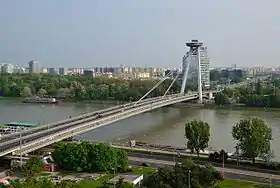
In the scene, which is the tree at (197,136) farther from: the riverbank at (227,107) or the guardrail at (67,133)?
the riverbank at (227,107)

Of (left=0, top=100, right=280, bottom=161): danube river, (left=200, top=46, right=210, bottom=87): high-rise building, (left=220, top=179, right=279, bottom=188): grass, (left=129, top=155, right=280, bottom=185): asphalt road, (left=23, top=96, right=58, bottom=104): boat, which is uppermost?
(left=200, top=46, right=210, bottom=87): high-rise building

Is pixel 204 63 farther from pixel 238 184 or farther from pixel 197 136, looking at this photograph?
pixel 238 184

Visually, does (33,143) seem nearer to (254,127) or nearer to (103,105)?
(254,127)

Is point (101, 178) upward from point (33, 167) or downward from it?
downward

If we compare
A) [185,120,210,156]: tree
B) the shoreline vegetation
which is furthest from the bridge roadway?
the shoreline vegetation

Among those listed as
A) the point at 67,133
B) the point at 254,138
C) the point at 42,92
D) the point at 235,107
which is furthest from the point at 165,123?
the point at 42,92

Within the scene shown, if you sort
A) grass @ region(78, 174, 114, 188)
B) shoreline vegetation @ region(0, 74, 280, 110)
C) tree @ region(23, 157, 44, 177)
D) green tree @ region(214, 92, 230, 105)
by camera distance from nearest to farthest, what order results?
tree @ region(23, 157, 44, 177)
grass @ region(78, 174, 114, 188)
shoreline vegetation @ region(0, 74, 280, 110)
green tree @ region(214, 92, 230, 105)

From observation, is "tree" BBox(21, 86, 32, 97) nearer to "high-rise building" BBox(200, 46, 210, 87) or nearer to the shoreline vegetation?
the shoreline vegetation
